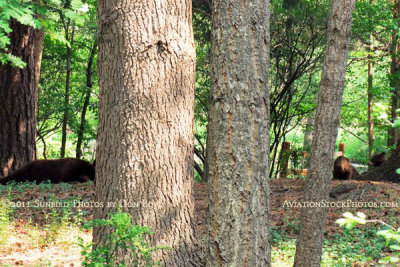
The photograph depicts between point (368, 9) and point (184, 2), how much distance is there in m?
9.01

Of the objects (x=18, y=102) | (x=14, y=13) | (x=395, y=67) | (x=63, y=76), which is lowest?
(x=18, y=102)

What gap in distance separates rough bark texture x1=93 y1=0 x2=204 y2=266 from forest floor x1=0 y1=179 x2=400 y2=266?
1090 millimetres

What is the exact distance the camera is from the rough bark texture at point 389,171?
9852mm

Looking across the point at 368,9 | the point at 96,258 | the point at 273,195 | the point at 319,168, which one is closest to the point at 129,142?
the point at 96,258

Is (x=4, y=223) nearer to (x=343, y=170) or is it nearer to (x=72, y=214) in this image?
(x=72, y=214)

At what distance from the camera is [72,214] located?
7.62 metres

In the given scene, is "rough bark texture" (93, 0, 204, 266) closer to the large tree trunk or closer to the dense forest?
the dense forest

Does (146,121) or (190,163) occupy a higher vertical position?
(146,121)

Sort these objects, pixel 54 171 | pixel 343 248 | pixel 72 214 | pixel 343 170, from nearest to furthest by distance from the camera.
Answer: pixel 343 248 → pixel 72 214 → pixel 54 171 → pixel 343 170

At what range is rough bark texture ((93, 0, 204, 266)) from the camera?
445cm

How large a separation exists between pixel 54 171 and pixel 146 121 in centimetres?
711

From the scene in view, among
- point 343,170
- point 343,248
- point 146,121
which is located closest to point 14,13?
point 146,121

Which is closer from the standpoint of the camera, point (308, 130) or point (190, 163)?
point (190, 163)

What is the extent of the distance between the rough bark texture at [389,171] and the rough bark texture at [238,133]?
7280 millimetres
